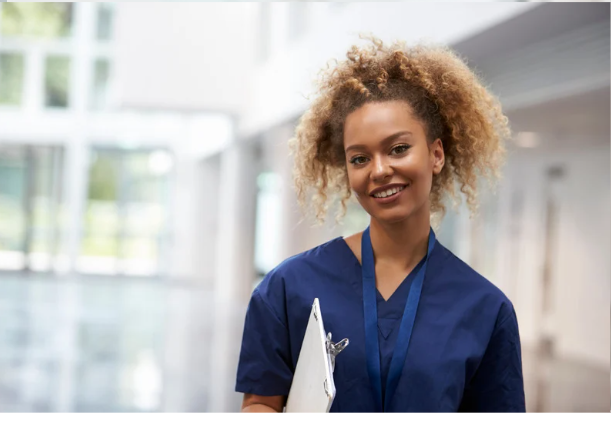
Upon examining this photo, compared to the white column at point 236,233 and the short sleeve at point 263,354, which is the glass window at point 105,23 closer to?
the white column at point 236,233

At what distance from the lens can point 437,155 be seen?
166 centimetres

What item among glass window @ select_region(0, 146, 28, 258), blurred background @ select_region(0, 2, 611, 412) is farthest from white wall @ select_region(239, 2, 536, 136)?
glass window @ select_region(0, 146, 28, 258)

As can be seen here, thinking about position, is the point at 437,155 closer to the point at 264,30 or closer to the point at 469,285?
the point at 469,285

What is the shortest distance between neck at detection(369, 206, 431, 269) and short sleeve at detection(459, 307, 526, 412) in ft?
0.72

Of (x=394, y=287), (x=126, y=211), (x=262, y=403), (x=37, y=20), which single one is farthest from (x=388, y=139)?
(x=37, y=20)

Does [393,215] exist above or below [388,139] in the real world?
below

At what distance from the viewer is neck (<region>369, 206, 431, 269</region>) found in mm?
1619

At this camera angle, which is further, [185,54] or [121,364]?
[185,54]

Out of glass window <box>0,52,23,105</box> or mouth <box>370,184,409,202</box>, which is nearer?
mouth <box>370,184,409,202</box>

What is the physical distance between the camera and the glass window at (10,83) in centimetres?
1828

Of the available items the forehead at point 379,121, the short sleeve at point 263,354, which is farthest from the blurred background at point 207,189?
the short sleeve at point 263,354

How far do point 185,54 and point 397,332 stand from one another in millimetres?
10646

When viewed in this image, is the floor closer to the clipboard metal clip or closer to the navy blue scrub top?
the navy blue scrub top
